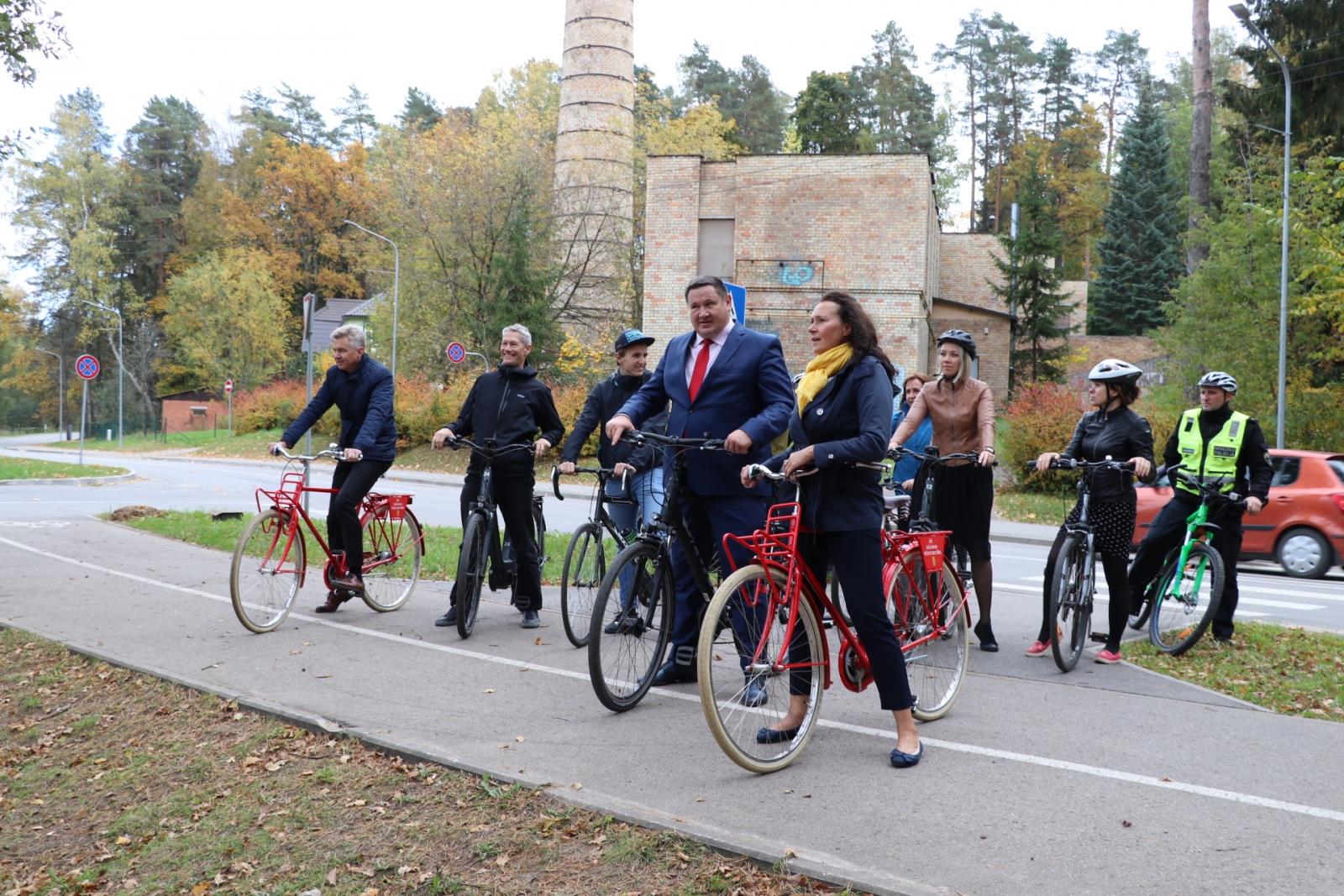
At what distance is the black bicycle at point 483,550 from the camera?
7.45 m

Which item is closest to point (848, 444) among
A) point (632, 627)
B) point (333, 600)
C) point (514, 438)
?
point (632, 627)

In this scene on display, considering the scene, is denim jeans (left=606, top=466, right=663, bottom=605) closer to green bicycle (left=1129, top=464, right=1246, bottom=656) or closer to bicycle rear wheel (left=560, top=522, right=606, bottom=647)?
bicycle rear wheel (left=560, top=522, right=606, bottom=647)

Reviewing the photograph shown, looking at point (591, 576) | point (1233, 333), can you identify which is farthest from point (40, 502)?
point (1233, 333)

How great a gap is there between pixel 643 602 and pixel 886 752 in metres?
1.37

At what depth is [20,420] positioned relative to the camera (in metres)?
101

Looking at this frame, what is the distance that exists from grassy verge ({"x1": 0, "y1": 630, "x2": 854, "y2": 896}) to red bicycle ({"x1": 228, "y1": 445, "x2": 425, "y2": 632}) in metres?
1.62

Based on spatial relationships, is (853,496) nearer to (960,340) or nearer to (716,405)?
(716,405)

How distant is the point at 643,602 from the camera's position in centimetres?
547

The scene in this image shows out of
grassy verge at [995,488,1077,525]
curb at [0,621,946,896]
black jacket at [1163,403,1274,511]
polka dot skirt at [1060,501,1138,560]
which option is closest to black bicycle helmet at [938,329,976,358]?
polka dot skirt at [1060,501,1138,560]

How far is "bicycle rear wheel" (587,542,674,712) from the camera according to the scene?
5234 mm

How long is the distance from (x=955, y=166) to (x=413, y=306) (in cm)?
3940

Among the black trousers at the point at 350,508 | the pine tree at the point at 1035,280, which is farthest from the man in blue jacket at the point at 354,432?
the pine tree at the point at 1035,280

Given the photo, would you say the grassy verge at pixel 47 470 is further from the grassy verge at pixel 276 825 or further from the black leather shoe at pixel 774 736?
the black leather shoe at pixel 774 736

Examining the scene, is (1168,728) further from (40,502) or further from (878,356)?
(40,502)
